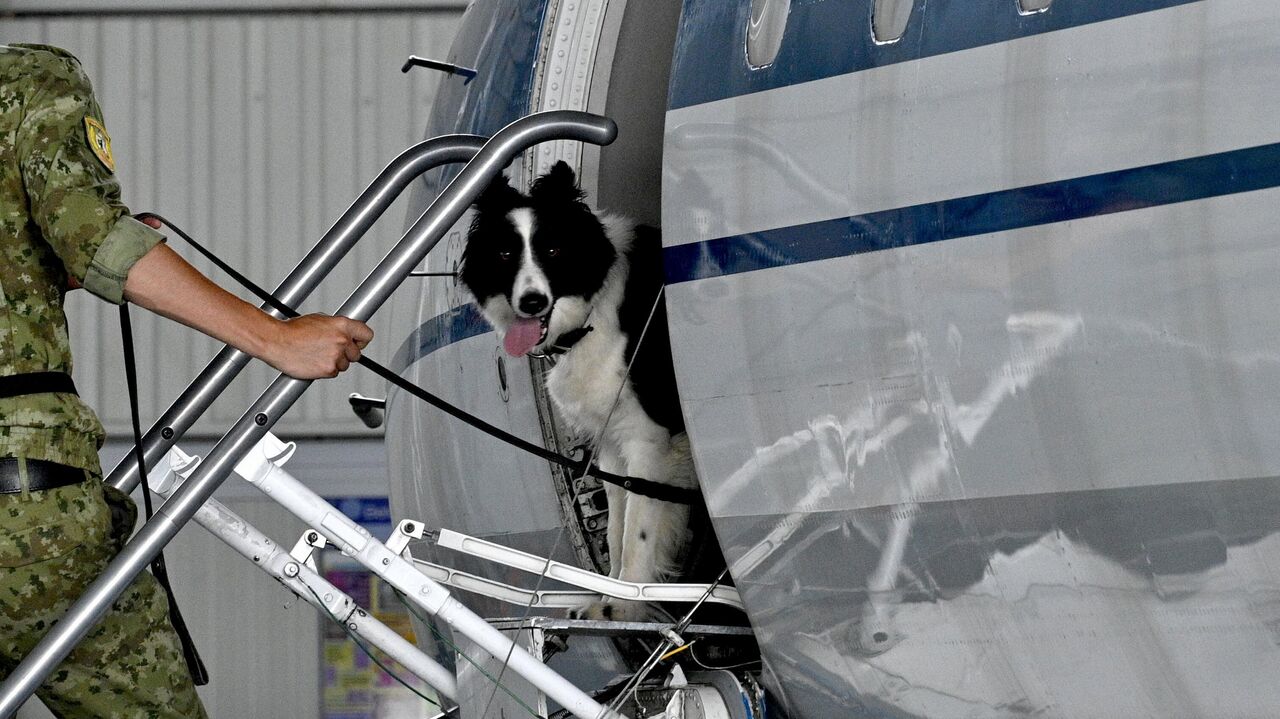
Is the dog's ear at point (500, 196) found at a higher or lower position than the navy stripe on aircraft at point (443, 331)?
higher

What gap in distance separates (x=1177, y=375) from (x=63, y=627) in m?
2.00

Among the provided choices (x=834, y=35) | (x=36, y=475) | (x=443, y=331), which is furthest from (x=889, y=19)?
(x=443, y=331)

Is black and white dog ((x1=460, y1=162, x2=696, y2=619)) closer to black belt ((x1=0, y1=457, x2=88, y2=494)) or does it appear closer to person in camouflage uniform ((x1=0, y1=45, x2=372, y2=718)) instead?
person in camouflage uniform ((x1=0, y1=45, x2=372, y2=718))

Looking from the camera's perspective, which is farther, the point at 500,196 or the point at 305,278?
the point at 500,196

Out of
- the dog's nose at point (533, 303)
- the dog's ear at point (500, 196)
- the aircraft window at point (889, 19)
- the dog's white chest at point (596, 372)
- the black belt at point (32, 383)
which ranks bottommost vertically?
the dog's white chest at point (596, 372)

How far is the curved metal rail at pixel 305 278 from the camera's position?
3439 millimetres

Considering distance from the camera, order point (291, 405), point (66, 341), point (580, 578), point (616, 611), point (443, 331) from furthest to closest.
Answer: point (443, 331)
point (616, 611)
point (580, 578)
point (291, 405)
point (66, 341)

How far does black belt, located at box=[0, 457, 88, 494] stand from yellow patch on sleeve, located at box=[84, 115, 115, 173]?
57cm

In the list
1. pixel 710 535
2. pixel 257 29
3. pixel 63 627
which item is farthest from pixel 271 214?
pixel 63 627

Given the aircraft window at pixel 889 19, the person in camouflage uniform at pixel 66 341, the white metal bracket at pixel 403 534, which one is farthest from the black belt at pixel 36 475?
the aircraft window at pixel 889 19

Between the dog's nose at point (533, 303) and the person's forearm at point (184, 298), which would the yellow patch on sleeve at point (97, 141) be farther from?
the dog's nose at point (533, 303)

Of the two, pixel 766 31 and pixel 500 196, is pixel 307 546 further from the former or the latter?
pixel 766 31

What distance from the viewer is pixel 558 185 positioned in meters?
3.79

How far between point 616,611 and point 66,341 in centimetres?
157
